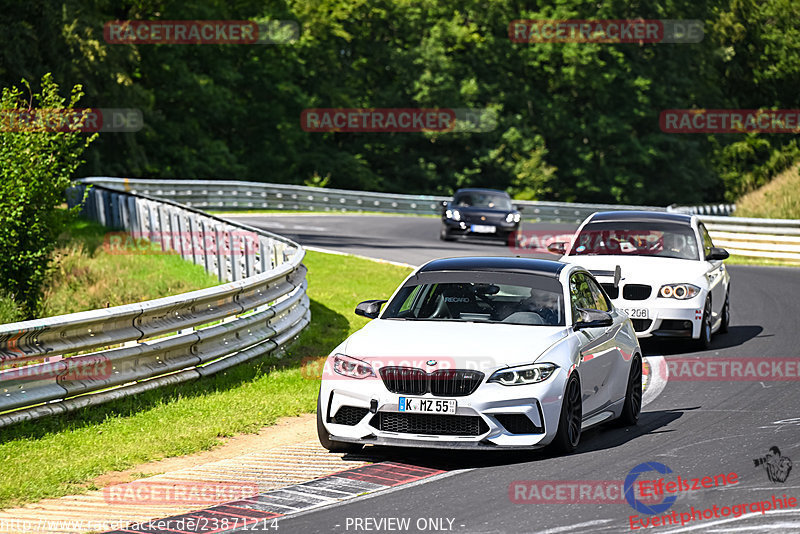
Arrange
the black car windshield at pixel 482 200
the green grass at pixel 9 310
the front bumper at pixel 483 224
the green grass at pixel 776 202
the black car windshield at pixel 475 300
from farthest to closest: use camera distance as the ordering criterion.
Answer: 1. the green grass at pixel 776 202
2. the black car windshield at pixel 482 200
3. the front bumper at pixel 483 224
4. the green grass at pixel 9 310
5. the black car windshield at pixel 475 300

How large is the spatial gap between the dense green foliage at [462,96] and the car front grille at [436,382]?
4639 cm

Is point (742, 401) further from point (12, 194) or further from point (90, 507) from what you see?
point (12, 194)

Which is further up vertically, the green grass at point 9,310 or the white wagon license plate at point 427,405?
the white wagon license plate at point 427,405

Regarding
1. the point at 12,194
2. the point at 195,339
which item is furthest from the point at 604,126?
the point at 195,339

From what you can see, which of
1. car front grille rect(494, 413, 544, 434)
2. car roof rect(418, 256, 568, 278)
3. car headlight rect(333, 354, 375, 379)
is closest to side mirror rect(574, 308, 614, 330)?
car roof rect(418, 256, 568, 278)

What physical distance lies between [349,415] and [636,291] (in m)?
7.03

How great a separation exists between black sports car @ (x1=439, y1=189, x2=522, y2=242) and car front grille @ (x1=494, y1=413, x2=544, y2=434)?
77.5ft

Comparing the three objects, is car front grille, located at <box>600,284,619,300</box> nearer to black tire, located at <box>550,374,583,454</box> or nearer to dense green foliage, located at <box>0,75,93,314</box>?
black tire, located at <box>550,374,583,454</box>

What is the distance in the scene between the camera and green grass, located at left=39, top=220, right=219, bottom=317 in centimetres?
1927

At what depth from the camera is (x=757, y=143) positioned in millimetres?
77625

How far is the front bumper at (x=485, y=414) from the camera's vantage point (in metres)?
8.68

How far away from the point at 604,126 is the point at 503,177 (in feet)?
22.5

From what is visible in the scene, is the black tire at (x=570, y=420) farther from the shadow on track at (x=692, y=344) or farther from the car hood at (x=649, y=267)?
the shadow on track at (x=692, y=344)

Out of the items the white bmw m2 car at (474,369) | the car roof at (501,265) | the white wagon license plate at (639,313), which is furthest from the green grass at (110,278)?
the white bmw m2 car at (474,369)
